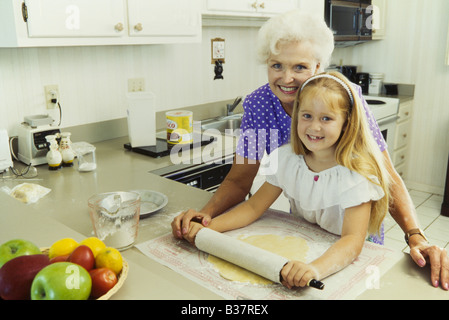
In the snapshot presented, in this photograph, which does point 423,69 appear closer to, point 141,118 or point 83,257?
point 141,118

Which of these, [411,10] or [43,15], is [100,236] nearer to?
[43,15]

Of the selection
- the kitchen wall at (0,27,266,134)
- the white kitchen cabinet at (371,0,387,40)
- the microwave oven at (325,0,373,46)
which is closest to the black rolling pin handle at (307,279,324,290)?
the kitchen wall at (0,27,266,134)

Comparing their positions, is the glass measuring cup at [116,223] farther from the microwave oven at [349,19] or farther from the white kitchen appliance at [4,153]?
the microwave oven at [349,19]

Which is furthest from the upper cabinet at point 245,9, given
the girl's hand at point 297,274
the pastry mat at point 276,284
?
the girl's hand at point 297,274

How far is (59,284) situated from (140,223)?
0.63 metres

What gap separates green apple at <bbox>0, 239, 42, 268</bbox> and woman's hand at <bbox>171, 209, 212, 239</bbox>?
412 mm

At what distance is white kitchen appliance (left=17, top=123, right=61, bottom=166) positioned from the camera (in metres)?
1.83

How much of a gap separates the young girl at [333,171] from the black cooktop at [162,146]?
89cm

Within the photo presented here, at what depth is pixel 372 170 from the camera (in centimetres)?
112

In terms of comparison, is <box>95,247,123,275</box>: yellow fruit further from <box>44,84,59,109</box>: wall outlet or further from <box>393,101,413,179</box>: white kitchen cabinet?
<box>393,101,413,179</box>: white kitchen cabinet

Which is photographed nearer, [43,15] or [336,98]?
[336,98]
